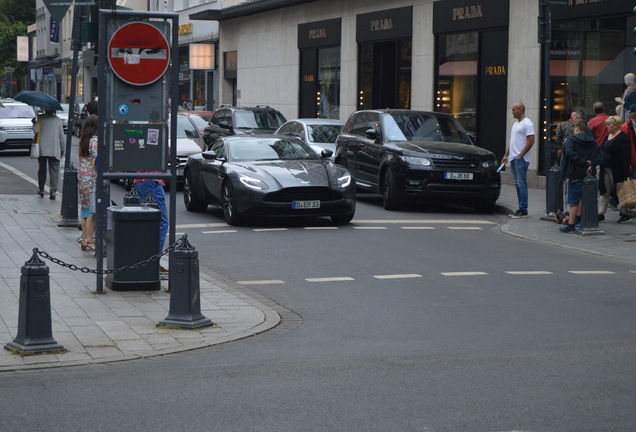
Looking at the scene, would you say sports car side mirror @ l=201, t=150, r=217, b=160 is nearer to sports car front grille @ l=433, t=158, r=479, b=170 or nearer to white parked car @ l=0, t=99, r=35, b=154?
sports car front grille @ l=433, t=158, r=479, b=170

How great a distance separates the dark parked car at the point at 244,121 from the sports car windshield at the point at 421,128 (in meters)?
7.03

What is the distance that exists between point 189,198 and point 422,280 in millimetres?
8278

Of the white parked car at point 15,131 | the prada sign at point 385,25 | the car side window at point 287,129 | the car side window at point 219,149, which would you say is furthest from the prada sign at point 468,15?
the white parked car at point 15,131

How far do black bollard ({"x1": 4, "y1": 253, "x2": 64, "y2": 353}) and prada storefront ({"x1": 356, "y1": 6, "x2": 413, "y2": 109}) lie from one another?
23460 millimetres

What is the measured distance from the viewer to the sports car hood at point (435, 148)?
18875 millimetres

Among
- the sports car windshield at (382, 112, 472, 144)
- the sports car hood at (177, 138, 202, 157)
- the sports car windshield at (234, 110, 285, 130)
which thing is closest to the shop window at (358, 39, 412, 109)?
the sports car windshield at (234, 110, 285, 130)

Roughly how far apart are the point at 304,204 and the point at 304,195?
0.14m

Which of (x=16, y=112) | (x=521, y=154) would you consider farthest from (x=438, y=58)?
(x=16, y=112)

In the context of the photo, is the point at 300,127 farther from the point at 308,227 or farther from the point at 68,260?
the point at 68,260

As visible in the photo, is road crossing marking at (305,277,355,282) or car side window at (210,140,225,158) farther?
car side window at (210,140,225,158)

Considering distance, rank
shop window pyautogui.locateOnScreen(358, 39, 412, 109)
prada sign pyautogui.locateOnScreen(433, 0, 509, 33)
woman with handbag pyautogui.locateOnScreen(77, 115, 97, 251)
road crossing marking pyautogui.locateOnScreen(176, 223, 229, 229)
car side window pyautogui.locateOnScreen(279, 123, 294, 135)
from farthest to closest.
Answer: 1. shop window pyautogui.locateOnScreen(358, 39, 412, 109)
2. prada sign pyautogui.locateOnScreen(433, 0, 509, 33)
3. car side window pyautogui.locateOnScreen(279, 123, 294, 135)
4. road crossing marking pyautogui.locateOnScreen(176, 223, 229, 229)
5. woman with handbag pyautogui.locateOnScreen(77, 115, 97, 251)

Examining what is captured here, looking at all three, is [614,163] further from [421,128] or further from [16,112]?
[16,112]

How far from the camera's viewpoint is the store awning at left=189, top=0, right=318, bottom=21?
39.1 meters

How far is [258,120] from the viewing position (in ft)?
93.0
